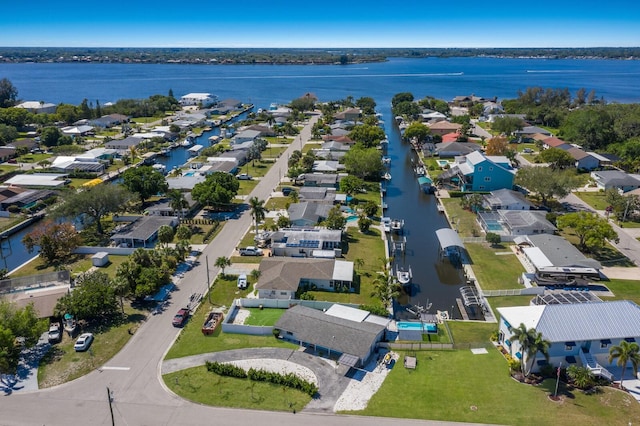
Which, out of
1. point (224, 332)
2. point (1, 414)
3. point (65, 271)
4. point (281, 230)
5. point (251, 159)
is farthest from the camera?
point (251, 159)

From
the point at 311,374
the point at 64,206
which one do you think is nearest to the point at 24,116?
the point at 64,206

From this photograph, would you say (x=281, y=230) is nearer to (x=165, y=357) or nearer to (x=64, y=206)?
(x=165, y=357)

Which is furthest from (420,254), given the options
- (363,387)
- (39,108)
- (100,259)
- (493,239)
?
(39,108)

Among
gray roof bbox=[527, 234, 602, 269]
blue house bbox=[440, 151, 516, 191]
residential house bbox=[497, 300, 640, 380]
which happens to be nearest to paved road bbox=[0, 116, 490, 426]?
residential house bbox=[497, 300, 640, 380]

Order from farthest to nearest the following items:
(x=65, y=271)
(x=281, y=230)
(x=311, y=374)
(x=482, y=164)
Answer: (x=482, y=164), (x=281, y=230), (x=65, y=271), (x=311, y=374)

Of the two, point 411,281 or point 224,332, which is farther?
point 411,281

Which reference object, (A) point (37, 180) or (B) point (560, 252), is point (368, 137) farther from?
(A) point (37, 180)
